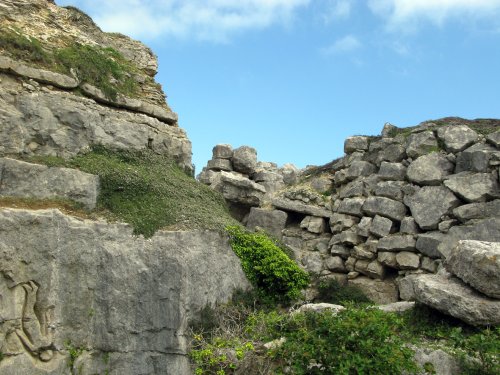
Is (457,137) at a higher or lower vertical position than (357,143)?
lower

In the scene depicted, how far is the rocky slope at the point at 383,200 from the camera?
17734 millimetres

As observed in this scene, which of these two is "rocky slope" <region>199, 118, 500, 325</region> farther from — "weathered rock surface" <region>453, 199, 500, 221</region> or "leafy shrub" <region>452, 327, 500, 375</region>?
"leafy shrub" <region>452, 327, 500, 375</region>

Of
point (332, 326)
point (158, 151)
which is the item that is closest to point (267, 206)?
point (158, 151)

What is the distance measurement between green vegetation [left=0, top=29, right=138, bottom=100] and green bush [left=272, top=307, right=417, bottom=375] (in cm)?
863

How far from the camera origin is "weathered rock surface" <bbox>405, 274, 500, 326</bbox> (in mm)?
11016

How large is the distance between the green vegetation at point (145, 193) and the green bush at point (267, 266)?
2.09 feet

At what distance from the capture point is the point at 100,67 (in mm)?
15742

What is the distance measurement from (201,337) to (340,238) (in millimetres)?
9051

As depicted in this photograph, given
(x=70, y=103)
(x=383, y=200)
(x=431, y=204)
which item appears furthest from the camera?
(x=383, y=200)

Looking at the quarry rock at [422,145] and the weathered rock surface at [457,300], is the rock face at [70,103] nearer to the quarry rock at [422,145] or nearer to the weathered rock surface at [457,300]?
the quarry rock at [422,145]

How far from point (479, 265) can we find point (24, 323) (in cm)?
879

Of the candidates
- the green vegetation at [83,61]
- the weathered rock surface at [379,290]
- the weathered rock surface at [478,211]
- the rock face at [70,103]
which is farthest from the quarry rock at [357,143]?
the green vegetation at [83,61]

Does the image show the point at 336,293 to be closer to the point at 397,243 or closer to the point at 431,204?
the point at 397,243

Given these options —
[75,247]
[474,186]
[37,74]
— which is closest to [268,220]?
[474,186]
